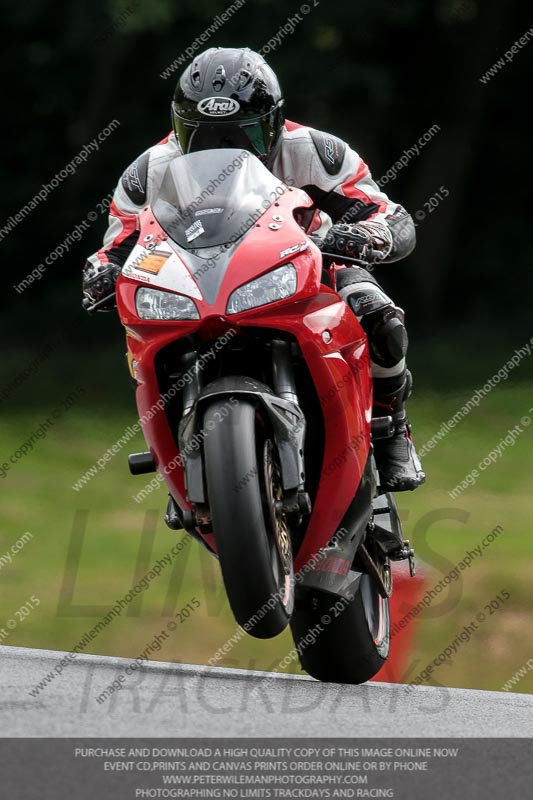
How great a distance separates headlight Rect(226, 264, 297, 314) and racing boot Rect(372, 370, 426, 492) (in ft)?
3.43

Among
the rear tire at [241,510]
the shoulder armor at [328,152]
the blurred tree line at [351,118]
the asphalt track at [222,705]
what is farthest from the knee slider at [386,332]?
the blurred tree line at [351,118]

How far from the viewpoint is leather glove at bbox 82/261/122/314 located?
16.4 ft

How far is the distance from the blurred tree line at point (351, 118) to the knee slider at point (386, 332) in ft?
42.2

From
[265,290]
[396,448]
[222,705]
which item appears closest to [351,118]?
[396,448]

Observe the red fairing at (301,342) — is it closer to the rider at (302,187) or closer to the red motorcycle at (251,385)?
the red motorcycle at (251,385)

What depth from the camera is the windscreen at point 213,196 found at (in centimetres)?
453

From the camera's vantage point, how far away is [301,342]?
4504mm

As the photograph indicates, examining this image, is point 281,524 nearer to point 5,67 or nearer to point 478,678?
A: point 478,678

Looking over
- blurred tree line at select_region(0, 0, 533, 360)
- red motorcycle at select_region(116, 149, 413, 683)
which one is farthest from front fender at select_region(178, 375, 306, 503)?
blurred tree line at select_region(0, 0, 533, 360)

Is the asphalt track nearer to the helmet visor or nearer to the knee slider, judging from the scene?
the knee slider

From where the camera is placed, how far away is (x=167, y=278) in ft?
14.6

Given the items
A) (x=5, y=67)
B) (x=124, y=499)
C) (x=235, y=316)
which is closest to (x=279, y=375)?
(x=235, y=316)

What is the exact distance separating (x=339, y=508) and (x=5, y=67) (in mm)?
15898
